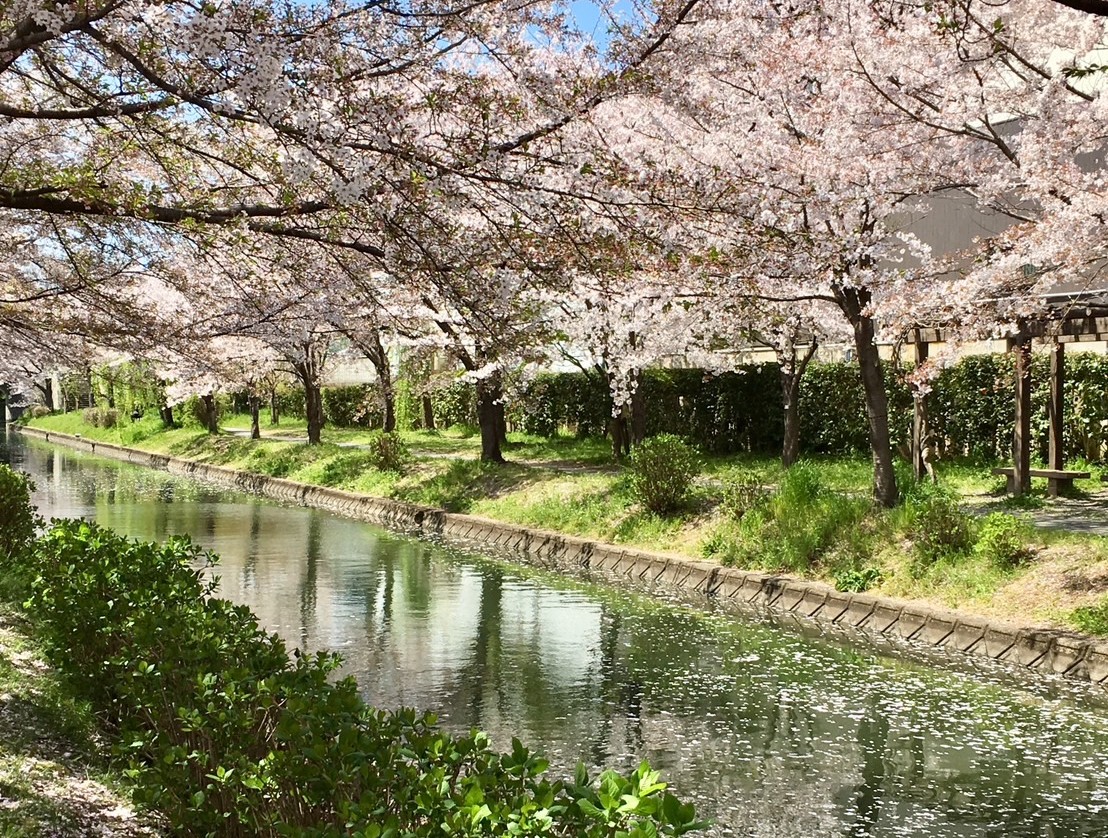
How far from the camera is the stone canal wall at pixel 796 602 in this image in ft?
28.7

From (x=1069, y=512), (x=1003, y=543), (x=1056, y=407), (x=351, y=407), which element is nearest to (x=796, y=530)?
(x=1003, y=543)

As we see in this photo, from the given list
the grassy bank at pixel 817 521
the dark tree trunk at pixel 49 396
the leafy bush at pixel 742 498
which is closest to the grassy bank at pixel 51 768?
the grassy bank at pixel 817 521

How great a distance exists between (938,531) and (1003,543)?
28.0 inches

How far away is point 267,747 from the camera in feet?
14.5

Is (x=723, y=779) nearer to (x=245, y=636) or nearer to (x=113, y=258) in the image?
(x=245, y=636)

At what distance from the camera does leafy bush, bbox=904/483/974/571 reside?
34.7 feet

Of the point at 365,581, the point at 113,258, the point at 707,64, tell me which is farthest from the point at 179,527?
the point at 707,64

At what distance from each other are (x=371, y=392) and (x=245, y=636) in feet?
93.6

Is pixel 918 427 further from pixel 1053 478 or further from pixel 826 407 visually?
pixel 826 407

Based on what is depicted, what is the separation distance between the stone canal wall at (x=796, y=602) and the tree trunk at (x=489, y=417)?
7.32 feet

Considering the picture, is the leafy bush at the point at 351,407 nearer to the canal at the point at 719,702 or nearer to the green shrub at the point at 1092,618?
the canal at the point at 719,702

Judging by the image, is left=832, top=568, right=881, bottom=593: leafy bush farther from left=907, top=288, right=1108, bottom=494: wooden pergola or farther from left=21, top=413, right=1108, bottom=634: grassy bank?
left=907, top=288, right=1108, bottom=494: wooden pergola

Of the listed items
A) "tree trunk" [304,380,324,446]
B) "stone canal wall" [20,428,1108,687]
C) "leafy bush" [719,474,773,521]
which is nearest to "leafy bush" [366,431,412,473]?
"stone canal wall" [20,428,1108,687]

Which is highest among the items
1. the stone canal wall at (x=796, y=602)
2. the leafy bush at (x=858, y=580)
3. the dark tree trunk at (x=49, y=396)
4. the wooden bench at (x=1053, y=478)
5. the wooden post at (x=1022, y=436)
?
the dark tree trunk at (x=49, y=396)
